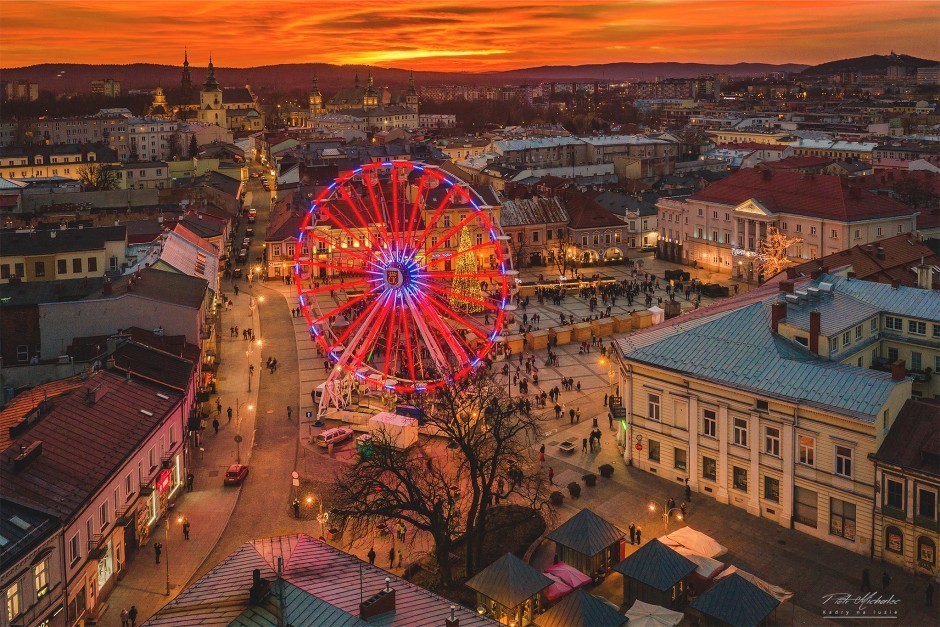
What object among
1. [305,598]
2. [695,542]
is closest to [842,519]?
[695,542]

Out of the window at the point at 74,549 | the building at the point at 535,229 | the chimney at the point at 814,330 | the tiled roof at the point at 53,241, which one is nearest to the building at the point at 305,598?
the window at the point at 74,549

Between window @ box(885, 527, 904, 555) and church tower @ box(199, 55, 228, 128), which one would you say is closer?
window @ box(885, 527, 904, 555)

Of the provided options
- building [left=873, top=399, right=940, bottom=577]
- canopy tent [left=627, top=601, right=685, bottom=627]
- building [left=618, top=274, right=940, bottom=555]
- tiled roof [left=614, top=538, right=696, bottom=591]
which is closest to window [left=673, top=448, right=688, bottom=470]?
building [left=618, top=274, right=940, bottom=555]

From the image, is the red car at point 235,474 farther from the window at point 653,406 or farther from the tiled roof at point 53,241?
the tiled roof at point 53,241

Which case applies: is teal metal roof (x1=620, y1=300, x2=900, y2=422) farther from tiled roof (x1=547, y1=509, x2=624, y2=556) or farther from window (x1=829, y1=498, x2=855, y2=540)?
tiled roof (x1=547, y1=509, x2=624, y2=556)

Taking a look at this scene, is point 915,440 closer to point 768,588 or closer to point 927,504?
point 927,504

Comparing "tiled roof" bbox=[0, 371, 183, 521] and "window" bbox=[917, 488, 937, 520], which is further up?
"tiled roof" bbox=[0, 371, 183, 521]

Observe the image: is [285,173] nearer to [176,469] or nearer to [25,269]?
[25,269]
